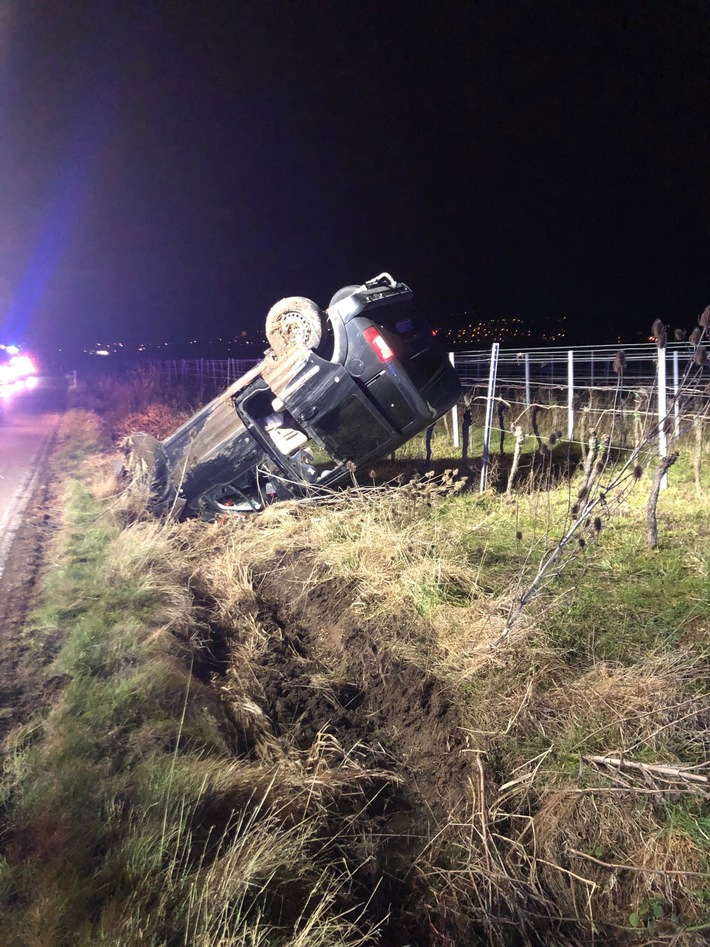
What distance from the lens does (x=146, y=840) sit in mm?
2527

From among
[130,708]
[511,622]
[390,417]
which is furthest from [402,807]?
[390,417]

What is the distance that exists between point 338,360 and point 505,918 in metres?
4.74

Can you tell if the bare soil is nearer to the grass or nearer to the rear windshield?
the grass

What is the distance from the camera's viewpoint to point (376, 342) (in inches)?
237

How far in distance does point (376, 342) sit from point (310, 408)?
948 mm

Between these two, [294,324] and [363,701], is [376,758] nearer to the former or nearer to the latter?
[363,701]

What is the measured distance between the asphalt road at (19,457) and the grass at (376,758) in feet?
9.85

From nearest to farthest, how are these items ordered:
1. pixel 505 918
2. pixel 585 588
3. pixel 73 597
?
1. pixel 505 918
2. pixel 585 588
3. pixel 73 597

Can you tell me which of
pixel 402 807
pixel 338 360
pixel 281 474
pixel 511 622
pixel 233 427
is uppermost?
pixel 338 360

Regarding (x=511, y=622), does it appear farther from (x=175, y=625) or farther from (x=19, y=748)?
(x=19, y=748)

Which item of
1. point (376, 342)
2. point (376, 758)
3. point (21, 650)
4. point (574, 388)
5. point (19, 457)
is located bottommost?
point (376, 758)

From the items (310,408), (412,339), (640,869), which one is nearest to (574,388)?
(412,339)

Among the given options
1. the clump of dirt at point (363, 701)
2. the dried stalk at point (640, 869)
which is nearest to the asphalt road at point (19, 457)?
the clump of dirt at point (363, 701)

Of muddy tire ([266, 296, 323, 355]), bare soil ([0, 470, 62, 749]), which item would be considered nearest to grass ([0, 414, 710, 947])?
bare soil ([0, 470, 62, 749])
